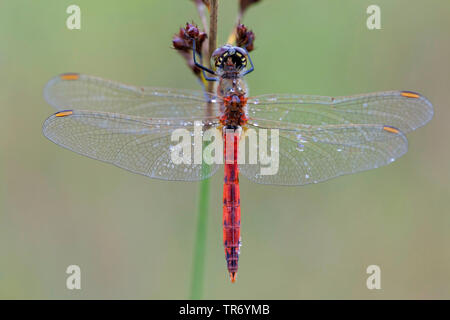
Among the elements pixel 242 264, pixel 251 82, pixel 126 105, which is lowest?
pixel 242 264

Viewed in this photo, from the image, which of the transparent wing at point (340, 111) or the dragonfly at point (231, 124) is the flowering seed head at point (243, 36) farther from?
the transparent wing at point (340, 111)

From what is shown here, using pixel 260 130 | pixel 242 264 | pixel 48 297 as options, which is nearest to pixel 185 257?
pixel 242 264

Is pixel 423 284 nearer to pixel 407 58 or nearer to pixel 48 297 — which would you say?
pixel 407 58

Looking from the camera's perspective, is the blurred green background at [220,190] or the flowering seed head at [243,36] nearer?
the flowering seed head at [243,36]

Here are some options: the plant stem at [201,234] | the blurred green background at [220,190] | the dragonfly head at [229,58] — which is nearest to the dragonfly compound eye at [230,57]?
the dragonfly head at [229,58]

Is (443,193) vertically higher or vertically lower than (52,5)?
lower

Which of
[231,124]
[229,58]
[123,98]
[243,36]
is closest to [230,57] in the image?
[229,58]
